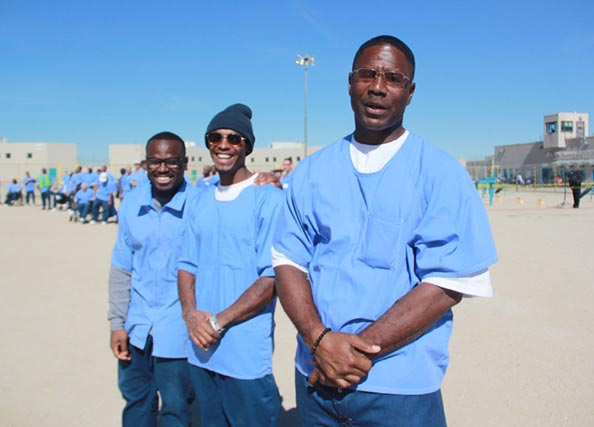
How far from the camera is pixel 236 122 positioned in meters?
2.84

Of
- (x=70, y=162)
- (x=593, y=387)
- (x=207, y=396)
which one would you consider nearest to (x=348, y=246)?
(x=207, y=396)

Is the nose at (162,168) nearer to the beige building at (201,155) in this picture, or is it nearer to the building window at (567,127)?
the beige building at (201,155)

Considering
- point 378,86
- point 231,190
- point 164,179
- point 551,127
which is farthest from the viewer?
point 551,127

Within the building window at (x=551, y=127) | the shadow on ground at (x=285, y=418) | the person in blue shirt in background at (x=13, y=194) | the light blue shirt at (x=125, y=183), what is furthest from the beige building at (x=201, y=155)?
the shadow on ground at (x=285, y=418)

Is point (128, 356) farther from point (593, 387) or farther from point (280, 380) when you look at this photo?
point (593, 387)

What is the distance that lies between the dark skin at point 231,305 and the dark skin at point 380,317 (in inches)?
19.5

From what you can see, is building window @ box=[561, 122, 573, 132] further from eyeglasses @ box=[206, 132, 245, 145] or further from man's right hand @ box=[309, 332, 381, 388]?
man's right hand @ box=[309, 332, 381, 388]

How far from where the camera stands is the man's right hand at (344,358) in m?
1.68

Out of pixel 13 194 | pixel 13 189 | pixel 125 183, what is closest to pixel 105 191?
pixel 125 183

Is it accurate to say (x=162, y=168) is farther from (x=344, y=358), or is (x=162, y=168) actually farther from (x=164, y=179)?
(x=344, y=358)

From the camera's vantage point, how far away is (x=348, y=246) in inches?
70.5

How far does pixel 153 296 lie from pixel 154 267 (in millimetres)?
170

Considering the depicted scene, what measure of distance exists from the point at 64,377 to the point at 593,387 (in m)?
4.74

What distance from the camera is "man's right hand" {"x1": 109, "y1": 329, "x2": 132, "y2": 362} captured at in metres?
2.88
